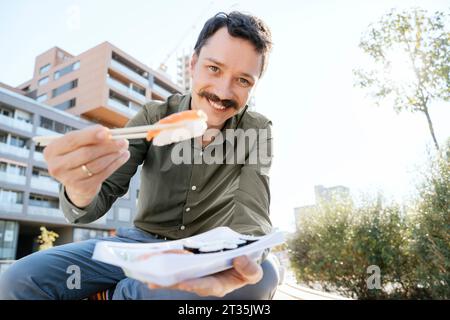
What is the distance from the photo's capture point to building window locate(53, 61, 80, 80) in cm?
2867

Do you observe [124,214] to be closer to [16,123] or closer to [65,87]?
[16,123]

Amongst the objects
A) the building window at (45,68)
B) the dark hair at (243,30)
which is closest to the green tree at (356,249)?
the dark hair at (243,30)

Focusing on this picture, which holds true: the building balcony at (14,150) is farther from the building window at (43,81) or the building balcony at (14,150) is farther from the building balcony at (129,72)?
the building window at (43,81)

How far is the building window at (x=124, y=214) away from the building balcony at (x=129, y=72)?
11639 millimetres

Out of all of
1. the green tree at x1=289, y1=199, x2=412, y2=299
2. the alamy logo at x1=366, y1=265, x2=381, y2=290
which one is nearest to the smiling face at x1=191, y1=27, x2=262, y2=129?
the green tree at x1=289, y1=199, x2=412, y2=299

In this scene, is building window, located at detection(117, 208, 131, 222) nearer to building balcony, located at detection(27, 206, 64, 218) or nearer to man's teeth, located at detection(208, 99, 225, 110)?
building balcony, located at detection(27, 206, 64, 218)

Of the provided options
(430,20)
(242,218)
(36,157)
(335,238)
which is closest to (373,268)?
(335,238)

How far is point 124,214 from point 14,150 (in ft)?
33.3

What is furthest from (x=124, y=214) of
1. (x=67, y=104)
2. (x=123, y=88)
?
(x=123, y=88)

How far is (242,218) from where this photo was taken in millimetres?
1446

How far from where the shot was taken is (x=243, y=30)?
5.79 ft

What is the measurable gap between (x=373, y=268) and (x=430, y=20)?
5.91 meters

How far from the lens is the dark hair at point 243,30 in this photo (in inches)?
69.5
